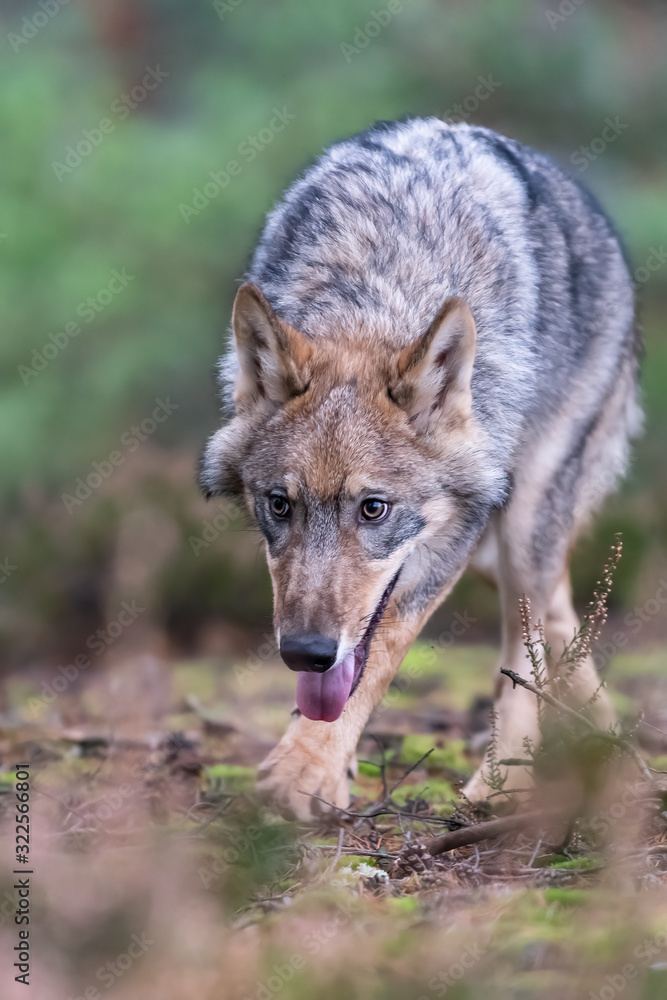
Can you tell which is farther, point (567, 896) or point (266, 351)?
point (266, 351)

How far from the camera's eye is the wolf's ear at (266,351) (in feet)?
13.8

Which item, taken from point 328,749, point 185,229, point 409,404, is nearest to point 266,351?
point 409,404

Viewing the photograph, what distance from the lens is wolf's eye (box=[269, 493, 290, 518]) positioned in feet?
13.5

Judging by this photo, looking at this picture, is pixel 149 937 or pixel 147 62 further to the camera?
pixel 147 62

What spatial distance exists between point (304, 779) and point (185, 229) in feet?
22.8

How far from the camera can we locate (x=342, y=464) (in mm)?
4027

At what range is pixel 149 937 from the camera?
8.57 ft

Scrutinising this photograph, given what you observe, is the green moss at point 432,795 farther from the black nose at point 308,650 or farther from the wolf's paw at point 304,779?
the black nose at point 308,650

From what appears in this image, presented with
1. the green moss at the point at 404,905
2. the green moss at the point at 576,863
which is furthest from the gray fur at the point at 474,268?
the green moss at the point at 404,905

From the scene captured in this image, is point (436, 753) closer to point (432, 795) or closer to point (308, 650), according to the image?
point (432, 795)

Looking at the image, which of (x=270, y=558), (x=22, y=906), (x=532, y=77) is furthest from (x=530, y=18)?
(x=22, y=906)

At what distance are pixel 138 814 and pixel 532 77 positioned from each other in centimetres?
1044

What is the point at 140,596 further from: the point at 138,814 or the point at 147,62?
the point at 147,62

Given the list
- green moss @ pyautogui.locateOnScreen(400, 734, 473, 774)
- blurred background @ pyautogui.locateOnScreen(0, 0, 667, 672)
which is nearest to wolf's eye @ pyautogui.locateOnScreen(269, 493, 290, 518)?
green moss @ pyautogui.locateOnScreen(400, 734, 473, 774)
